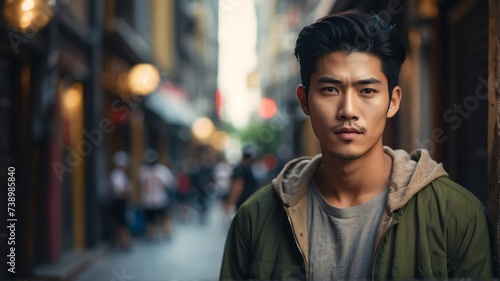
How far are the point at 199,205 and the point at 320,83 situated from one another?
19564 mm

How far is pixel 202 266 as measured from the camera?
1127 centimetres

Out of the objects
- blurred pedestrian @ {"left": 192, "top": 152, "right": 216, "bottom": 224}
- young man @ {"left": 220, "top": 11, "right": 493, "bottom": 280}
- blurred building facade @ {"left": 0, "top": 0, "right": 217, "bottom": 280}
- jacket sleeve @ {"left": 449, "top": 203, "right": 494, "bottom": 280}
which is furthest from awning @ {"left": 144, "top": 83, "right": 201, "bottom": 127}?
jacket sleeve @ {"left": 449, "top": 203, "right": 494, "bottom": 280}

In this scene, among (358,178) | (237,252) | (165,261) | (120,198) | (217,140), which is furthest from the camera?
(217,140)

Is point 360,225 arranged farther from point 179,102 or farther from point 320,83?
point 179,102

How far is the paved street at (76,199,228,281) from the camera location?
10.1 m

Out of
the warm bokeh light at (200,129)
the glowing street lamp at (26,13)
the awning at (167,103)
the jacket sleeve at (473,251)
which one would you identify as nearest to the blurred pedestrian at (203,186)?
the awning at (167,103)

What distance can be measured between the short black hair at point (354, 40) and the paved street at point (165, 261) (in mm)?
7516

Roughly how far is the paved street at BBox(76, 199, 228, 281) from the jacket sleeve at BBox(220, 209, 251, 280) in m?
7.10

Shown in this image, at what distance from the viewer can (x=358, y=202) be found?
2.36 metres

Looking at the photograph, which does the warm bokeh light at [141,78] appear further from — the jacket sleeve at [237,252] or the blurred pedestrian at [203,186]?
the jacket sleeve at [237,252]

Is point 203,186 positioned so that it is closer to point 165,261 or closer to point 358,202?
point 165,261

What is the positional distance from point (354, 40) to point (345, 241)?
2.08 feet

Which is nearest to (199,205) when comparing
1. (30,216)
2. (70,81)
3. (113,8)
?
(113,8)

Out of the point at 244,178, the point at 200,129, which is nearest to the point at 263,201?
the point at 244,178
